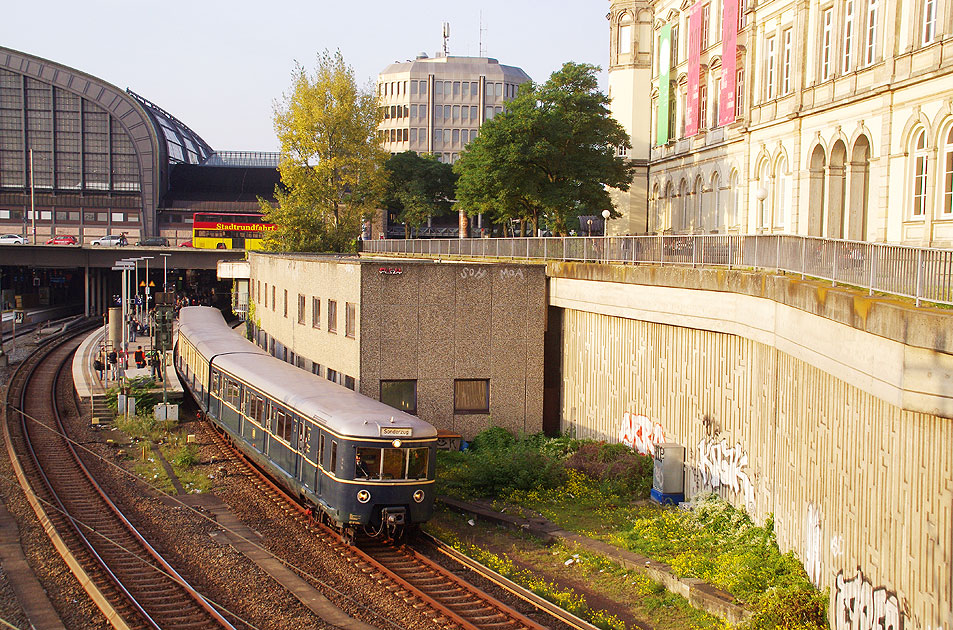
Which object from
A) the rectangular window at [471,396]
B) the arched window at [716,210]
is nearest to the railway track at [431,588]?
the rectangular window at [471,396]

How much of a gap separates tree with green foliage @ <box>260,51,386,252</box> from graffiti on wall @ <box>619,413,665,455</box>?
30.6 meters

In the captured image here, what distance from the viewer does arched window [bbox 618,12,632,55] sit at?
184 feet

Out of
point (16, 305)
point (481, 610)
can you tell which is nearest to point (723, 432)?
point (481, 610)

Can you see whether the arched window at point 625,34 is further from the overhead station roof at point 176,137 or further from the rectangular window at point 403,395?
the overhead station roof at point 176,137

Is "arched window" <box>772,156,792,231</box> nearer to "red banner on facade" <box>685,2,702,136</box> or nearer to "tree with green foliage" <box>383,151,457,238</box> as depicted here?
"red banner on facade" <box>685,2,702,136</box>

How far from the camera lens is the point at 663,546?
16.1 meters

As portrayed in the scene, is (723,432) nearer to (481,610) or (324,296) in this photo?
(481,610)

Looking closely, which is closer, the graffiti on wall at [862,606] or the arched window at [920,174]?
the graffiti on wall at [862,606]

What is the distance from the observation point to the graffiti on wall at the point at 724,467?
17.2 m

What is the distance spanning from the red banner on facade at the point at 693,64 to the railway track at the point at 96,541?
33644 mm

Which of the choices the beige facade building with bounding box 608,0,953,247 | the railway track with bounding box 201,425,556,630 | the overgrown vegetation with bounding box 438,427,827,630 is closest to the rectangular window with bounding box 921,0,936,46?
the beige facade building with bounding box 608,0,953,247

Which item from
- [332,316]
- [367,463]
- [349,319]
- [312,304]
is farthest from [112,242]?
[367,463]

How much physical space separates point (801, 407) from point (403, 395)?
12.9 meters

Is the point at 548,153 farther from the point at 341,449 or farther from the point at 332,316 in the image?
the point at 341,449
